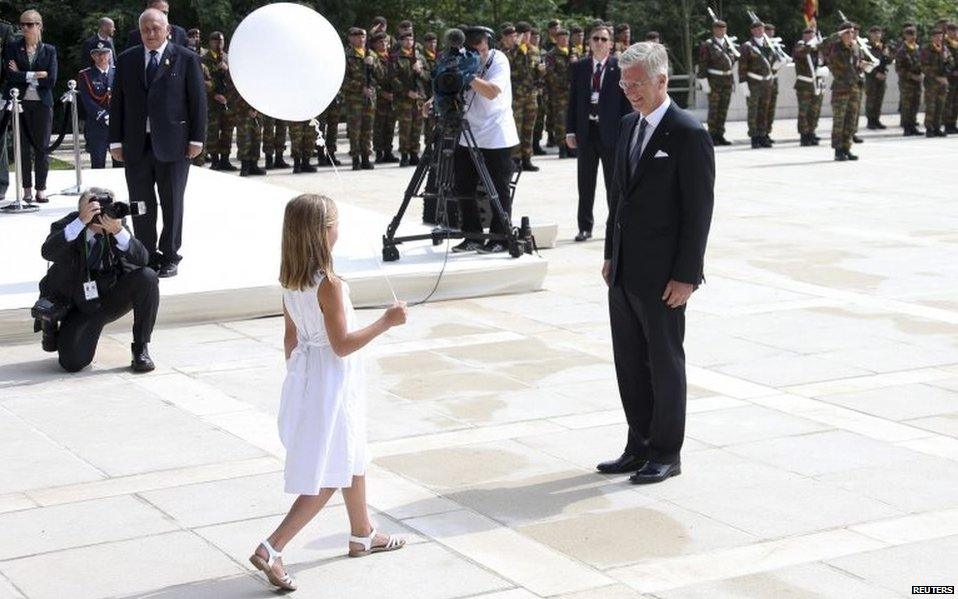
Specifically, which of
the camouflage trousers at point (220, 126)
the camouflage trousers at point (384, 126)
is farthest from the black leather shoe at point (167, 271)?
the camouflage trousers at point (384, 126)

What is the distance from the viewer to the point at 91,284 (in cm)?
951

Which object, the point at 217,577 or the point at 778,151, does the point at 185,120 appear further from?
the point at 778,151

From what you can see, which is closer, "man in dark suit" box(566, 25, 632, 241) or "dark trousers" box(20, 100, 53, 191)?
"man in dark suit" box(566, 25, 632, 241)

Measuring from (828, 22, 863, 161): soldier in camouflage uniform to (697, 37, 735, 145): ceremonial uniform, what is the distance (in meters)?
2.70

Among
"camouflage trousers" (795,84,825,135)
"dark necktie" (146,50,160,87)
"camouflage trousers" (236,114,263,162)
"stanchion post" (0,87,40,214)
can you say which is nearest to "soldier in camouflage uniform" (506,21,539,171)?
"camouflage trousers" (236,114,263,162)

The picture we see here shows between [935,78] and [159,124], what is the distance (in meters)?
19.4

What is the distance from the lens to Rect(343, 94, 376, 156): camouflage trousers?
22.8 m

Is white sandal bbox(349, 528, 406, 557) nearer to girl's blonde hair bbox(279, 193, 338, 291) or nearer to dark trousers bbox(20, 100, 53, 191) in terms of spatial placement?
girl's blonde hair bbox(279, 193, 338, 291)

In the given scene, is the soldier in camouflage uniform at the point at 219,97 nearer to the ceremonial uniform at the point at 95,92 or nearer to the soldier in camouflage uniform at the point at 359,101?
the soldier in camouflage uniform at the point at 359,101

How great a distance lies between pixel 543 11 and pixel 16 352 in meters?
24.6

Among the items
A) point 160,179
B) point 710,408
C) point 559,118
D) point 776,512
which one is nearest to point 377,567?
point 776,512

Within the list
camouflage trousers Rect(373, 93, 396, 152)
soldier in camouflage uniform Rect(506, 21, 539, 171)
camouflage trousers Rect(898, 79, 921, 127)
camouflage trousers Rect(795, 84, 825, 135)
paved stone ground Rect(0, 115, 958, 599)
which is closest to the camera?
paved stone ground Rect(0, 115, 958, 599)

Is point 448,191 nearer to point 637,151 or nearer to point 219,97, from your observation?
point 637,151

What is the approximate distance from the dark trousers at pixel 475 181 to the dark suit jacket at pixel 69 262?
148 inches
